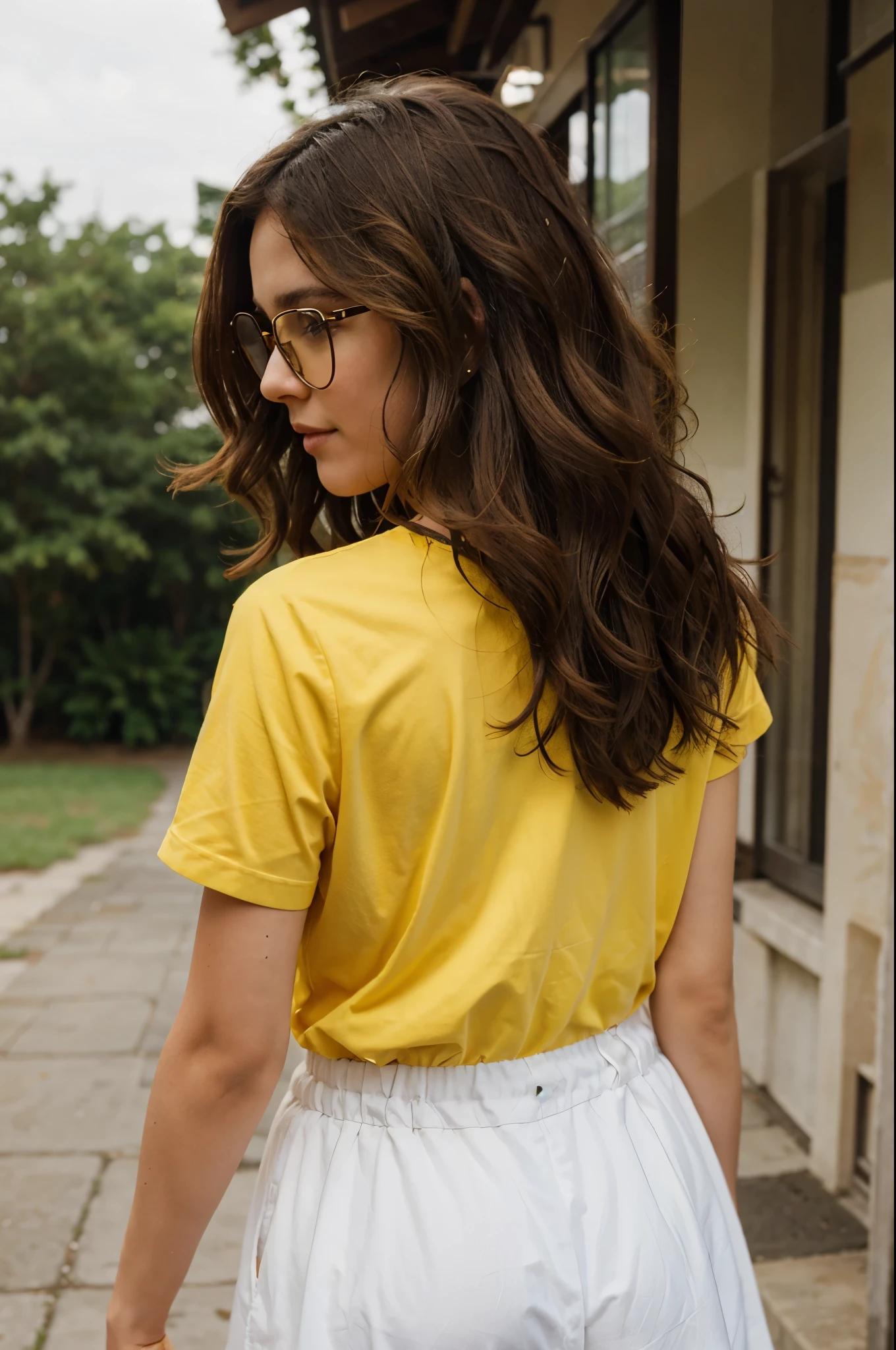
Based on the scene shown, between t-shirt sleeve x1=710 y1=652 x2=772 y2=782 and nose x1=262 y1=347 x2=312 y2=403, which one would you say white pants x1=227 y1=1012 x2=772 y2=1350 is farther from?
nose x1=262 y1=347 x2=312 y2=403

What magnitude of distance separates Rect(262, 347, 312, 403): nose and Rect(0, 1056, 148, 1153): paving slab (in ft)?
9.07

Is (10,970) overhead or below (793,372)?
below

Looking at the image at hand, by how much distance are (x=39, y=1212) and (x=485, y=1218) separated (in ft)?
7.78

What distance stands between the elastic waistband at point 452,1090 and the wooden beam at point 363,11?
2.85 meters

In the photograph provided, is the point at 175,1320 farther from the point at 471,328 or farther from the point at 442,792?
the point at 471,328

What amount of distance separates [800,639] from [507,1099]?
233 centimetres

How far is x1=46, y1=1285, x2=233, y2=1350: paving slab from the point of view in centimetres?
226

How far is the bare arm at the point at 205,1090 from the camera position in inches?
31.2

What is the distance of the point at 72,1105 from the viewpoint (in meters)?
3.38

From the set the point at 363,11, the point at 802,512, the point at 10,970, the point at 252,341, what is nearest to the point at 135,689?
the point at 10,970

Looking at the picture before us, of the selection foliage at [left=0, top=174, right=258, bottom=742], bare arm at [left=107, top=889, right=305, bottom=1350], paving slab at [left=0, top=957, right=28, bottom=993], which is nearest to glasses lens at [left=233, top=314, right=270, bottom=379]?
bare arm at [left=107, top=889, right=305, bottom=1350]

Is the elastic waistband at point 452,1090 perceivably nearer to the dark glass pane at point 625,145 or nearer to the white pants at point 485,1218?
the white pants at point 485,1218

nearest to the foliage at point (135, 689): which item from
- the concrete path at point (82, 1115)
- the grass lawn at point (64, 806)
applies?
the grass lawn at point (64, 806)

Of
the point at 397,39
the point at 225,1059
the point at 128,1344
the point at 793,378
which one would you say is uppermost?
the point at 397,39
